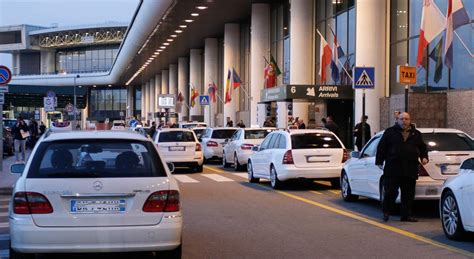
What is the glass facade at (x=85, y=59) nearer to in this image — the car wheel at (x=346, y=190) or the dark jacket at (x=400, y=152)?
the car wheel at (x=346, y=190)

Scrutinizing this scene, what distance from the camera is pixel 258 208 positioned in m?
13.7

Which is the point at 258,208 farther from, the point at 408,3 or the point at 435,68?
the point at 408,3

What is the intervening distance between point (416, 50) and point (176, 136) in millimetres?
9965

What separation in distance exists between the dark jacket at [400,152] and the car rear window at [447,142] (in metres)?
1.11

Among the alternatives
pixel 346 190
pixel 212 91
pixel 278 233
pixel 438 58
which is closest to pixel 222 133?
pixel 438 58

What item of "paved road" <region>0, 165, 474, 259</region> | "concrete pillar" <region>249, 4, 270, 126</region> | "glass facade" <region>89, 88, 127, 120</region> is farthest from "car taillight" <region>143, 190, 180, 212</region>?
"glass facade" <region>89, 88, 127, 120</region>

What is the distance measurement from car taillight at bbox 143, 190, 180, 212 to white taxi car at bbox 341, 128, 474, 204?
585cm

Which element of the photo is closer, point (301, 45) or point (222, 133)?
point (222, 133)

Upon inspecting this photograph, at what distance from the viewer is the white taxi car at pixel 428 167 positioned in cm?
1194

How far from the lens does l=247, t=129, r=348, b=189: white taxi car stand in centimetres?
1698

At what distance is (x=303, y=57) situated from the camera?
36938mm

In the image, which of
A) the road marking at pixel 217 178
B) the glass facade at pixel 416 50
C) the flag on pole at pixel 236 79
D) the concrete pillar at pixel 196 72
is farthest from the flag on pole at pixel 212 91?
the road marking at pixel 217 178

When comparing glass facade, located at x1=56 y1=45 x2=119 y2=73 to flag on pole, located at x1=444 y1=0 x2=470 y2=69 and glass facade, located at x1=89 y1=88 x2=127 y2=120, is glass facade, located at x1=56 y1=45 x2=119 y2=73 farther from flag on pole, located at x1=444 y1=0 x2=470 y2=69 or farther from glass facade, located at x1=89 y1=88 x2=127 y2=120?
flag on pole, located at x1=444 y1=0 x2=470 y2=69

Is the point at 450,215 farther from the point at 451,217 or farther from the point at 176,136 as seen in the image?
the point at 176,136
